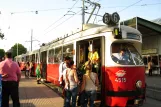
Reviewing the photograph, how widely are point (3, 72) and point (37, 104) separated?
3203mm

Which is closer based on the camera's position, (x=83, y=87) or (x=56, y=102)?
(x=83, y=87)

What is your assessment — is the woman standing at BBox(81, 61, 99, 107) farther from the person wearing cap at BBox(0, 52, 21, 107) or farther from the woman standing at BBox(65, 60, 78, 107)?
the person wearing cap at BBox(0, 52, 21, 107)

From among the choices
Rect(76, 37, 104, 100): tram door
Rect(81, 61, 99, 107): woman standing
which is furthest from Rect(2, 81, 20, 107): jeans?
Rect(76, 37, 104, 100): tram door

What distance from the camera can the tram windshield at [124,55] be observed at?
880cm

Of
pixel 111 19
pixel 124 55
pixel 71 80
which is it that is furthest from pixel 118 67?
pixel 111 19

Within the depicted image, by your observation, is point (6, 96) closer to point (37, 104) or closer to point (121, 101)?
point (37, 104)

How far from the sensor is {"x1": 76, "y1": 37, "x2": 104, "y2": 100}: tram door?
9062 mm

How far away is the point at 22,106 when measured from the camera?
395 inches

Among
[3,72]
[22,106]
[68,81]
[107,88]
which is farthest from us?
[22,106]

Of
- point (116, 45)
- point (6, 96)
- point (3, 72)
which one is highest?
point (116, 45)

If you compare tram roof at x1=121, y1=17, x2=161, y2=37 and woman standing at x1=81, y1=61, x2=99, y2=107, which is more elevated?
tram roof at x1=121, y1=17, x2=161, y2=37

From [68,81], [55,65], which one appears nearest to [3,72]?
[68,81]

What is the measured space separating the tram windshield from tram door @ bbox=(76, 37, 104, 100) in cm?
43

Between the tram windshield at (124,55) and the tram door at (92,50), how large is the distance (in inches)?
16.8
